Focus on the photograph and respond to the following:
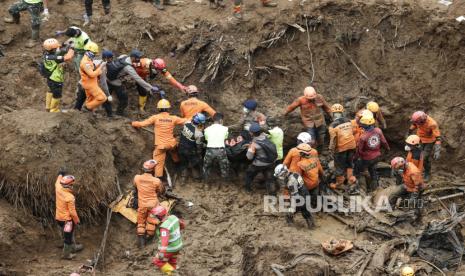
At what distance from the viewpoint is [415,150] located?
15.1 metres

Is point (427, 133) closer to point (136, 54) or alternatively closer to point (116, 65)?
point (136, 54)

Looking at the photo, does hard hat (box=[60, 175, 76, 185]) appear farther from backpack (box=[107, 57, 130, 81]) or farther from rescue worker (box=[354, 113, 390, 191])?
rescue worker (box=[354, 113, 390, 191])

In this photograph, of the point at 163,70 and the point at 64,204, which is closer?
the point at 64,204

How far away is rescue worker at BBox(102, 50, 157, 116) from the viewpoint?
15.4 metres

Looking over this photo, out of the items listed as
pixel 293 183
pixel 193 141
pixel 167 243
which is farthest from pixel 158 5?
pixel 167 243

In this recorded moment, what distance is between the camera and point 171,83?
1653 centimetres

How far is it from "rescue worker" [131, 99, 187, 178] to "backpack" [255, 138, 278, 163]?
5.73 ft

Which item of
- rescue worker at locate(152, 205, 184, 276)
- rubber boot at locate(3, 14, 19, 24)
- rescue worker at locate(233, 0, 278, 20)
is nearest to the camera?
rescue worker at locate(152, 205, 184, 276)

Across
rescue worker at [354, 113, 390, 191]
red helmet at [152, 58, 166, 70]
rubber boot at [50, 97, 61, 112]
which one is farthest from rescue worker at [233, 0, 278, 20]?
rubber boot at [50, 97, 61, 112]

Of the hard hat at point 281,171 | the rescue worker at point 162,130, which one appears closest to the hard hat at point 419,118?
the hard hat at point 281,171

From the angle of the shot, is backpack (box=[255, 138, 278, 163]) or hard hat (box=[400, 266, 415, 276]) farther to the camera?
backpack (box=[255, 138, 278, 163])

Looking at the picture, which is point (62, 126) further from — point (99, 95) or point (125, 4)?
point (125, 4)

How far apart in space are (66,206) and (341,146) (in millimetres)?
5819

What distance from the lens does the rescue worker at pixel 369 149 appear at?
15445 mm
